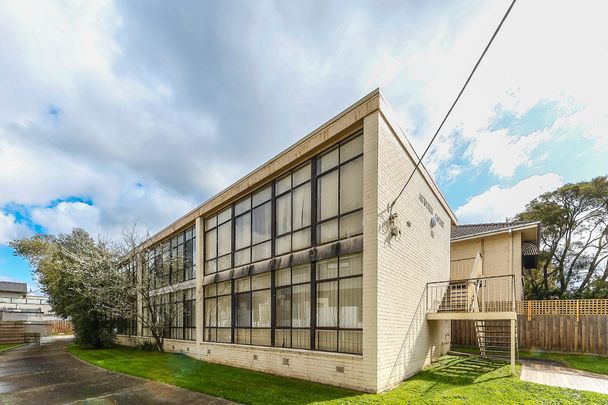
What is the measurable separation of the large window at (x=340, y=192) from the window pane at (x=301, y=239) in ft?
1.62

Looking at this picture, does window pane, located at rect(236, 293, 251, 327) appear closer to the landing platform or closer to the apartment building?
the apartment building

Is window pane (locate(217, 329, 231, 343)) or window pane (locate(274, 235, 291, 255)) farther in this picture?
window pane (locate(217, 329, 231, 343))

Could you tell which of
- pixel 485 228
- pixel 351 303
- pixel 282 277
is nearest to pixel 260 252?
pixel 282 277

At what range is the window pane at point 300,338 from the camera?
947 cm

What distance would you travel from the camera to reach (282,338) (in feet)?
33.8

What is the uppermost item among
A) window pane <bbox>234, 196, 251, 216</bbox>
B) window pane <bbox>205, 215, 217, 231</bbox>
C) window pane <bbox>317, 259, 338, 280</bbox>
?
window pane <bbox>234, 196, 251, 216</bbox>

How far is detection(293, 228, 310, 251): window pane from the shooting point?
10020 millimetres

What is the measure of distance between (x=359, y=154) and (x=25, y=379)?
11.9 metres

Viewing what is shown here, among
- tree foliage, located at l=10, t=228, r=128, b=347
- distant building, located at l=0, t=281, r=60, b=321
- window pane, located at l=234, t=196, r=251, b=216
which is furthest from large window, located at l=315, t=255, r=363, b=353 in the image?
distant building, located at l=0, t=281, r=60, b=321

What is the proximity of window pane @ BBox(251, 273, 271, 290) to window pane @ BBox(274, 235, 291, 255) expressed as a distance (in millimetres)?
960

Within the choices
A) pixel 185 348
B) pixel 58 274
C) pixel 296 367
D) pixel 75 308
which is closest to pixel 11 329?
pixel 58 274

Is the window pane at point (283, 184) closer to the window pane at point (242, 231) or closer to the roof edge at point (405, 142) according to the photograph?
the window pane at point (242, 231)

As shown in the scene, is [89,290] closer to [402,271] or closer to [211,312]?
[211,312]

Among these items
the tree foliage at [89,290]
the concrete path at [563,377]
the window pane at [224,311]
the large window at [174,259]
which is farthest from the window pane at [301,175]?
the tree foliage at [89,290]
